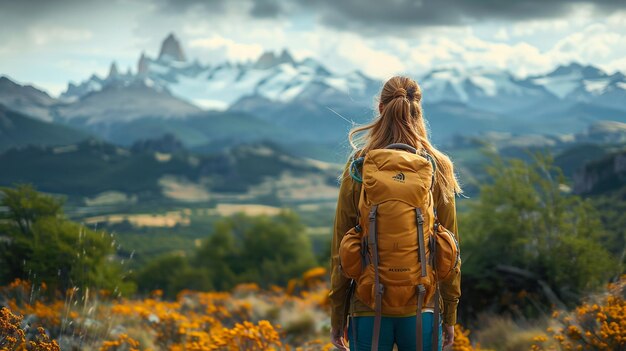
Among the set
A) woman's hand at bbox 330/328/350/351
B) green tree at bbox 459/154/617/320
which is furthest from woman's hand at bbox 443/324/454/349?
green tree at bbox 459/154/617/320

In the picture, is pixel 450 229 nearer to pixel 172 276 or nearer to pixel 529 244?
pixel 529 244

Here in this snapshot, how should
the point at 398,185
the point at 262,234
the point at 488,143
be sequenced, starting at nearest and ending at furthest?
the point at 398,185
the point at 488,143
the point at 262,234

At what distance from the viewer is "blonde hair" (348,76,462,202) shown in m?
3.77

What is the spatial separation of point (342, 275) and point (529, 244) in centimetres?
899

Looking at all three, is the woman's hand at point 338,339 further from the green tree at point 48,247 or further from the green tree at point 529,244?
the green tree at point 529,244

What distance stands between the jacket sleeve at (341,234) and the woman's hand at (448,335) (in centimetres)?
72

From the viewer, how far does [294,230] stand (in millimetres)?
61188

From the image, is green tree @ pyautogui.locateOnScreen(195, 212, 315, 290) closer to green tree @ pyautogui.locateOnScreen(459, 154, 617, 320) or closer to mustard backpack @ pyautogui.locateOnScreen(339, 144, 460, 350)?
green tree @ pyautogui.locateOnScreen(459, 154, 617, 320)

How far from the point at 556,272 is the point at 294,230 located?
51335 mm

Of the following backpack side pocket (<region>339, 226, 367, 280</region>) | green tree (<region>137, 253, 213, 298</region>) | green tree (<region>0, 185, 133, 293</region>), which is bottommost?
green tree (<region>137, 253, 213, 298</region>)

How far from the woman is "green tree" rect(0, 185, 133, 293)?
203 inches

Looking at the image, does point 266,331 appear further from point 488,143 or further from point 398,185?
point 488,143

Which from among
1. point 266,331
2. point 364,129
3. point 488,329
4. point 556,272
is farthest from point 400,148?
point 556,272

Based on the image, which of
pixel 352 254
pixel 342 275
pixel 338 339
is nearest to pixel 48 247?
pixel 338 339
